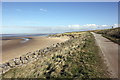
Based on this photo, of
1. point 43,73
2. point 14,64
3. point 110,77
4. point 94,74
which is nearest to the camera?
point 110,77

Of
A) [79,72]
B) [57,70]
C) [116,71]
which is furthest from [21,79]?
[116,71]

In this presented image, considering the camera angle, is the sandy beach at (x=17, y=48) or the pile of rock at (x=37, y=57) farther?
the sandy beach at (x=17, y=48)

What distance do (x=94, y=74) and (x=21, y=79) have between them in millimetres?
5138

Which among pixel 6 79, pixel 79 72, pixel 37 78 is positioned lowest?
pixel 6 79

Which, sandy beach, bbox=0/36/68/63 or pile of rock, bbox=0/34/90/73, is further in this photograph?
sandy beach, bbox=0/36/68/63

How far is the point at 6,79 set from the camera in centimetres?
655

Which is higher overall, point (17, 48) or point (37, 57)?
point (17, 48)

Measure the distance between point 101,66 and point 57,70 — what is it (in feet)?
10.9

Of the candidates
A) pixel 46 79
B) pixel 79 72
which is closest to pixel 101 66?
Result: pixel 79 72

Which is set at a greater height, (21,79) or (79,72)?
(79,72)

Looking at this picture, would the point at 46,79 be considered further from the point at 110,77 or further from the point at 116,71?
the point at 116,71

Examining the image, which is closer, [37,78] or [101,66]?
[37,78]

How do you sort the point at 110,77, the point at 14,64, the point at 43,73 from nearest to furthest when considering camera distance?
the point at 110,77
the point at 43,73
the point at 14,64

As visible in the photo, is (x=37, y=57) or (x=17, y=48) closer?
(x=37, y=57)
